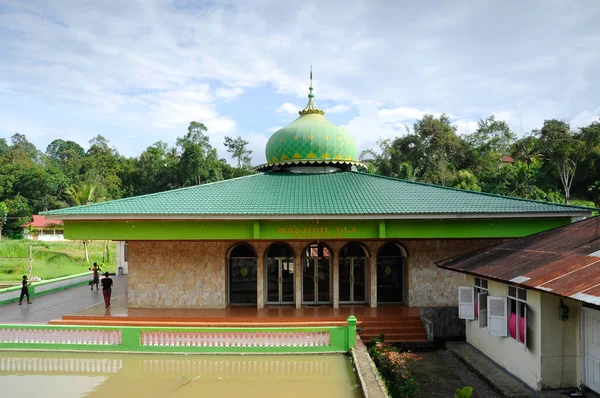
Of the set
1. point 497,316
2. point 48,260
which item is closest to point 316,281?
point 497,316

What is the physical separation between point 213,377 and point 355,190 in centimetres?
827

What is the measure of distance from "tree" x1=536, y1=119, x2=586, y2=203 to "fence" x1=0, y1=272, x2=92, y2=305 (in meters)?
41.4

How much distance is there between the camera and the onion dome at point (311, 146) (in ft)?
60.8

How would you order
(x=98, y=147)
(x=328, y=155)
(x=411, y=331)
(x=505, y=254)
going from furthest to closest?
1. (x=98, y=147)
2. (x=328, y=155)
3. (x=411, y=331)
4. (x=505, y=254)

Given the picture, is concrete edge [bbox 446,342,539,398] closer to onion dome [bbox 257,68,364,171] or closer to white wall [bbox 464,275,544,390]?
white wall [bbox 464,275,544,390]

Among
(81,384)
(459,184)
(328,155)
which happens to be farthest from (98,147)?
(81,384)

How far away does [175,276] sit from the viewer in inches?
600

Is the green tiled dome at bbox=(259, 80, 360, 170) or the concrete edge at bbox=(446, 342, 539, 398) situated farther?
the green tiled dome at bbox=(259, 80, 360, 170)

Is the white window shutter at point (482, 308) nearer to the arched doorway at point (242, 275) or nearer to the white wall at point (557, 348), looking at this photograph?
the white wall at point (557, 348)

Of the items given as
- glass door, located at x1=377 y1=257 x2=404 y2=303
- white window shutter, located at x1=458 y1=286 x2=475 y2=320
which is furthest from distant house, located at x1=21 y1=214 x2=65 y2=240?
white window shutter, located at x1=458 y1=286 x2=475 y2=320

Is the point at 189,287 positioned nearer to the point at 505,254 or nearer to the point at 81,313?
the point at 81,313

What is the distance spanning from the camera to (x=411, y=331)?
1370cm

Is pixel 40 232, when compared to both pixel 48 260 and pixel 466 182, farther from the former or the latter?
pixel 466 182

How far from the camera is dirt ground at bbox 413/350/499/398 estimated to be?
9.86m
